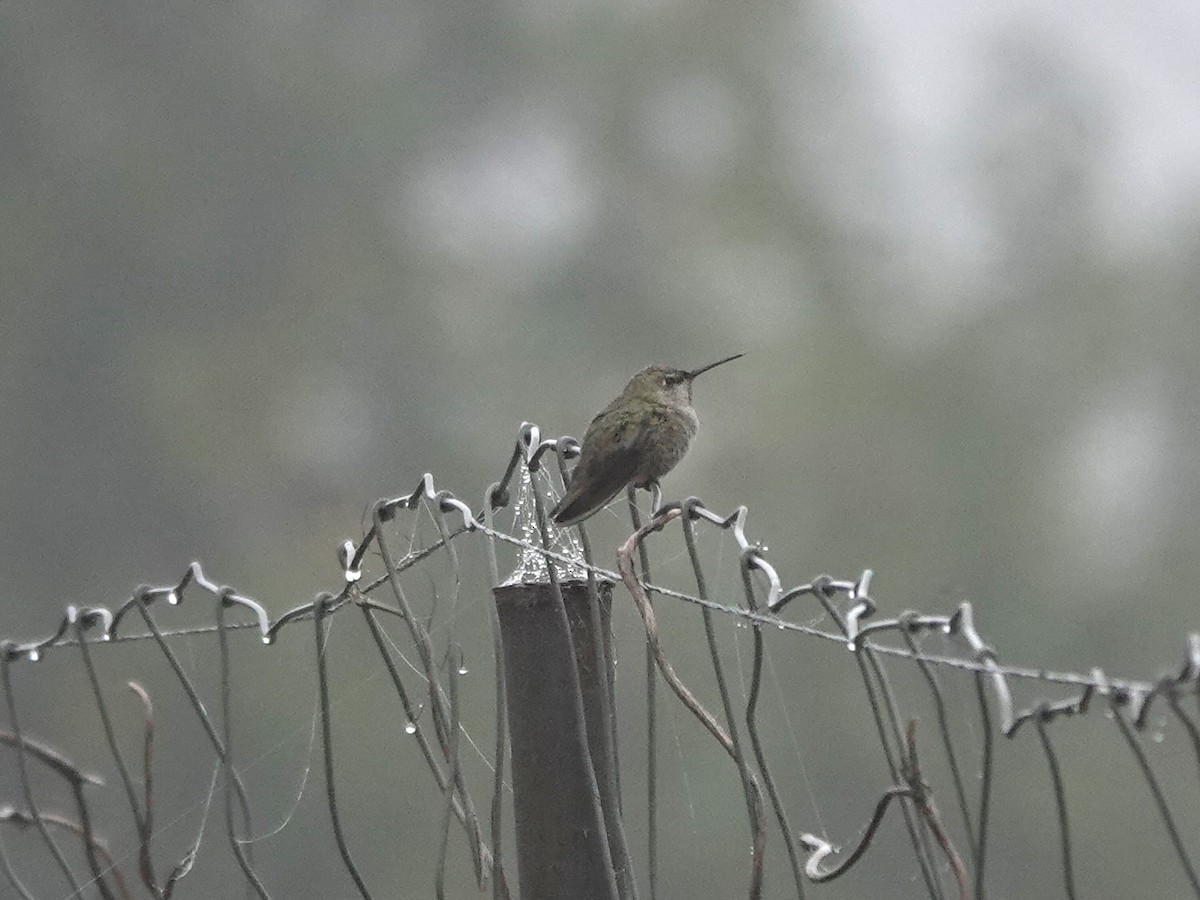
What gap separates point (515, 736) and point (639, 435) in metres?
1.13

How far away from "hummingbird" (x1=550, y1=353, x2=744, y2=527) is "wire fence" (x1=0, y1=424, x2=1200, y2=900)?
93 mm

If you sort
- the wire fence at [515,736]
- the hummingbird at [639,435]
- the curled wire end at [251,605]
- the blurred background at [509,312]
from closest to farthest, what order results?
the wire fence at [515,736], the curled wire end at [251,605], the hummingbird at [639,435], the blurred background at [509,312]

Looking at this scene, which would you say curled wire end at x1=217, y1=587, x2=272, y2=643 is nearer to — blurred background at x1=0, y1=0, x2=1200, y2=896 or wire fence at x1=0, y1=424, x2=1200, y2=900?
wire fence at x1=0, y1=424, x2=1200, y2=900

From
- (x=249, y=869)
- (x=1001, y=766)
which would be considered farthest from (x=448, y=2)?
(x=249, y=869)

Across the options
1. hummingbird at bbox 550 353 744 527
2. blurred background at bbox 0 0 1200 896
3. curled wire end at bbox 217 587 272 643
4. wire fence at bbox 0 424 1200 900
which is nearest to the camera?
wire fence at bbox 0 424 1200 900

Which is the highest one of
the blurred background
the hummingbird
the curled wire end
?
the blurred background

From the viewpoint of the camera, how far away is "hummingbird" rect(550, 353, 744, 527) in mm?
2393

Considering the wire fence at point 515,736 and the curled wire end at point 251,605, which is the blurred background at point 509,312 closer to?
the wire fence at point 515,736

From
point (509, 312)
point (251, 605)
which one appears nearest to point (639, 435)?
point (251, 605)

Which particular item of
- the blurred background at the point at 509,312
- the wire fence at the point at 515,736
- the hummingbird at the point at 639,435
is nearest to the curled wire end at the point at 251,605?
the wire fence at the point at 515,736

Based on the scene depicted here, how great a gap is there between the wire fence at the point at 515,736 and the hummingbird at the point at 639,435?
0.09m

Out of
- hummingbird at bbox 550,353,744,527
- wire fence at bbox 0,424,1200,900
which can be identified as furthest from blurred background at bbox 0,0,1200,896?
hummingbird at bbox 550,353,744,527

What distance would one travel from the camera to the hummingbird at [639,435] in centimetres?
239

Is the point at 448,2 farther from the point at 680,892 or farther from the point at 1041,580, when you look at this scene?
the point at 680,892
